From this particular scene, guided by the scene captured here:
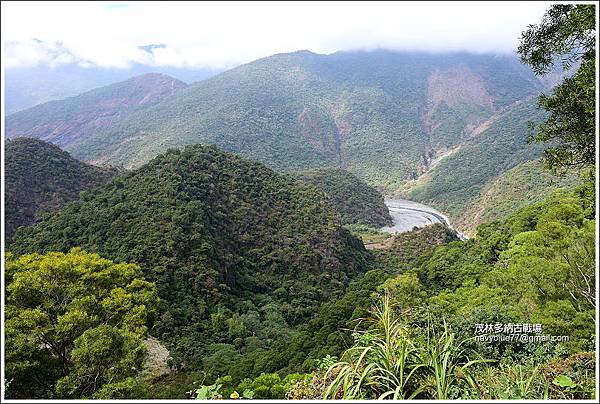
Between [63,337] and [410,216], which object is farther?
[410,216]

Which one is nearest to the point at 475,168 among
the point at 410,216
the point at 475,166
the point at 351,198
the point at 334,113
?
the point at 475,166

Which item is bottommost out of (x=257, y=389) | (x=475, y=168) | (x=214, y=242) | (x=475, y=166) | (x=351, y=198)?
(x=351, y=198)

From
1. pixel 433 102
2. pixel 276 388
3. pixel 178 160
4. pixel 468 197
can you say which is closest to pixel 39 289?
pixel 276 388

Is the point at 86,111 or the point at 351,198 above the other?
the point at 86,111

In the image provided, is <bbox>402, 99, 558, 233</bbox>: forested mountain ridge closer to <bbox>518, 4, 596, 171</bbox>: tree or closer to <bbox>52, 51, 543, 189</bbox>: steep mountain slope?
<bbox>52, 51, 543, 189</bbox>: steep mountain slope

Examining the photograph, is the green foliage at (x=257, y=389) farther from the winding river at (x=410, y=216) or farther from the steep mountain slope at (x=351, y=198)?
the steep mountain slope at (x=351, y=198)

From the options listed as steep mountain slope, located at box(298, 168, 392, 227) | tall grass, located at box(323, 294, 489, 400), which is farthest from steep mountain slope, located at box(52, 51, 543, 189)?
tall grass, located at box(323, 294, 489, 400)

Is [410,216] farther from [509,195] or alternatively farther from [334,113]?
[334,113]
